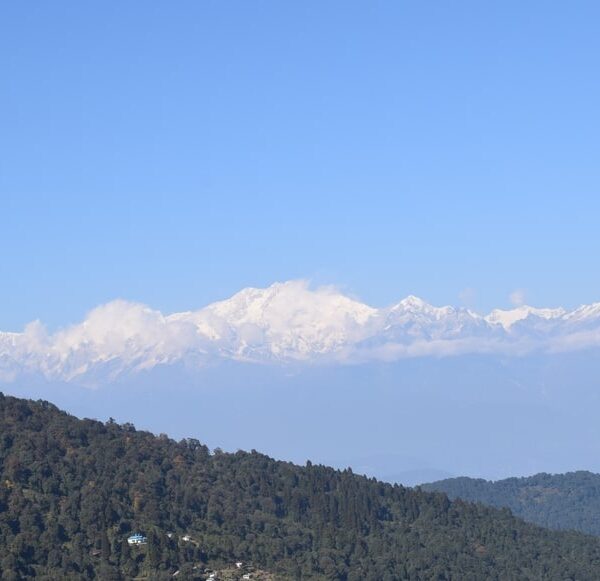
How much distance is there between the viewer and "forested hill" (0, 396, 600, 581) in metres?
129

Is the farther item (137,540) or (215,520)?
(215,520)

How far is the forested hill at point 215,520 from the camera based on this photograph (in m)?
129

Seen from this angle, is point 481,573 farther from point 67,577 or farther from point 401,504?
point 67,577

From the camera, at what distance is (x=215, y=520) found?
493 ft

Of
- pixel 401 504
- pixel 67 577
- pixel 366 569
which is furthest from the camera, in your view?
pixel 401 504

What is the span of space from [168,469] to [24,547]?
39.9 metres

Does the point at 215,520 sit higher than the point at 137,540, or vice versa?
the point at 215,520

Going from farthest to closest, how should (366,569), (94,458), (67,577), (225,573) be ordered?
(94,458), (366,569), (225,573), (67,577)

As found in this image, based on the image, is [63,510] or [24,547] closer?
[24,547]

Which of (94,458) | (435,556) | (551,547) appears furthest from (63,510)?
(551,547)

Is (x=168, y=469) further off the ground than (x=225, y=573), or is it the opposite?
(x=168, y=469)

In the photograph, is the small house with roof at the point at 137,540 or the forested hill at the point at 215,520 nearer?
the forested hill at the point at 215,520

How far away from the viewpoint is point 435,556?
15825 cm

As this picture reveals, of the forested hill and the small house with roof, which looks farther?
the small house with roof
